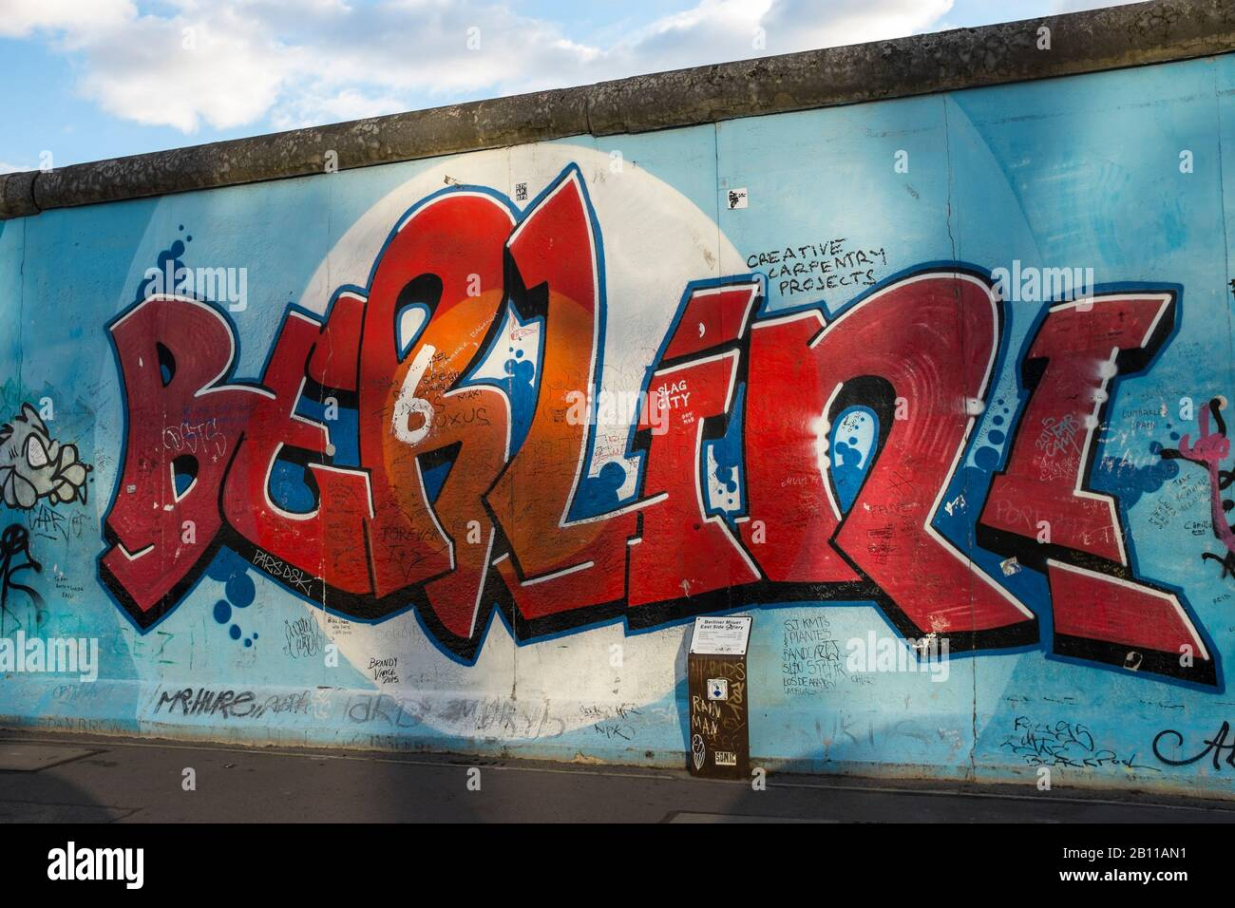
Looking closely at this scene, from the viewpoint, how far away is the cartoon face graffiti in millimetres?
10344

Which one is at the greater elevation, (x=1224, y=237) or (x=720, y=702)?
(x=1224, y=237)

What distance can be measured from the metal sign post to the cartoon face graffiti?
625 cm

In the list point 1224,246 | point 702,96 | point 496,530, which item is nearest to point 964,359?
point 1224,246

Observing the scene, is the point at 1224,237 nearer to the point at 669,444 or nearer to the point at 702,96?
the point at 702,96

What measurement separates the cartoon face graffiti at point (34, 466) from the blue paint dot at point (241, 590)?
1.94 m

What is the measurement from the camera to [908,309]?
7.55 m

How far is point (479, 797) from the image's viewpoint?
288 inches

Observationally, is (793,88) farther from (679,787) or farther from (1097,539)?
(679,787)

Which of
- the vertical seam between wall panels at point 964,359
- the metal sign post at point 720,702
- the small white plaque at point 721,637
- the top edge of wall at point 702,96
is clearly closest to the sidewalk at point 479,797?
the metal sign post at point 720,702

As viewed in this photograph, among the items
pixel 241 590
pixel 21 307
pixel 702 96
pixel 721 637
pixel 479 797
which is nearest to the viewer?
pixel 479 797

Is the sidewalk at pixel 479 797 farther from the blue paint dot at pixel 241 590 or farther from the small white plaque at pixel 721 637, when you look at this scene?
the blue paint dot at pixel 241 590

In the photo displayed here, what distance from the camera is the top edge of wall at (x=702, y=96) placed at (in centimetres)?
705

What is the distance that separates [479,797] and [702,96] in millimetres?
5204
